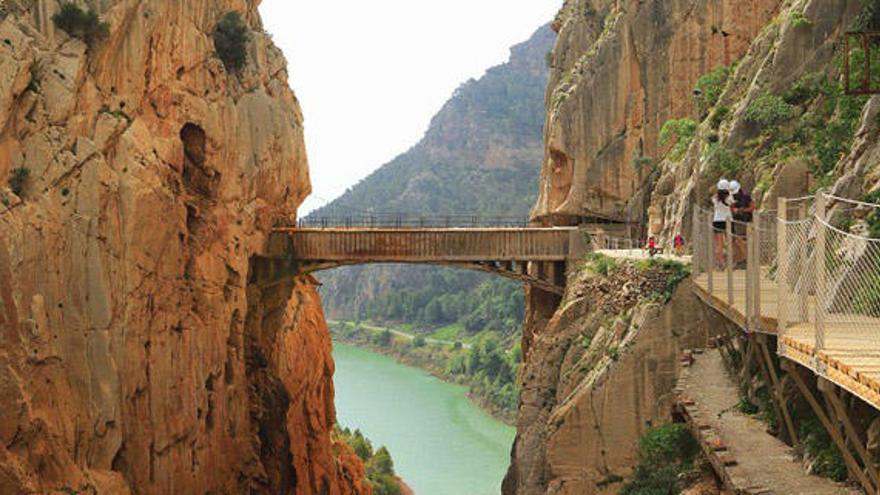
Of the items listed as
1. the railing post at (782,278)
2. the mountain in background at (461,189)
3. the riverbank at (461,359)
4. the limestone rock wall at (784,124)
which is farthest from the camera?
the mountain in background at (461,189)

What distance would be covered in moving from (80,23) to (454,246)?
1184 cm

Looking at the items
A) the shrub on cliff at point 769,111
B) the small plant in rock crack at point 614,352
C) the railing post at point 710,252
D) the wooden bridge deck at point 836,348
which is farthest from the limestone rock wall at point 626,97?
the wooden bridge deck at point 836,348

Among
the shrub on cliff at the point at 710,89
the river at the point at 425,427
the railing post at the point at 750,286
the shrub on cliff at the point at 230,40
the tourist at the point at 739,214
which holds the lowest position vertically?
the river at the point at 425,427

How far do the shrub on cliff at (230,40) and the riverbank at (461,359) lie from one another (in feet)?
110

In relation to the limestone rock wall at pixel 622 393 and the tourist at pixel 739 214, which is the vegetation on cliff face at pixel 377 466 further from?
the tourist at pixel 739 214

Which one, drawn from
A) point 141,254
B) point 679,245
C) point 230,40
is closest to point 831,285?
point 679,245

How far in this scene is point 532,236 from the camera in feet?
87.6

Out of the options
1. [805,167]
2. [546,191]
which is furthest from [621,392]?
[546,191]

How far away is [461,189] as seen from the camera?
4754 inches

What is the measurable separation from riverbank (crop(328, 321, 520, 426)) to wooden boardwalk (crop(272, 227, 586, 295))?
95.2ft

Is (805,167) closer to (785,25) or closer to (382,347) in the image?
(785,25)

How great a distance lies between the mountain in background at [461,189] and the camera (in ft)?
320

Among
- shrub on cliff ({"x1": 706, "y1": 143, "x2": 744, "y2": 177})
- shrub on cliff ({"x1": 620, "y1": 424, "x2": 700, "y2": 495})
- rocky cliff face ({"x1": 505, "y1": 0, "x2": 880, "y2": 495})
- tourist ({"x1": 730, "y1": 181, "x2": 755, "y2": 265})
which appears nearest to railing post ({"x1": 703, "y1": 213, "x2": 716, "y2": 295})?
tourist ({"x1": 730, "y1": 181, "x2": 755, "y2": 265})

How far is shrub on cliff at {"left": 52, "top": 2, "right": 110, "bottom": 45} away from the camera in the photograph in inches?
739
